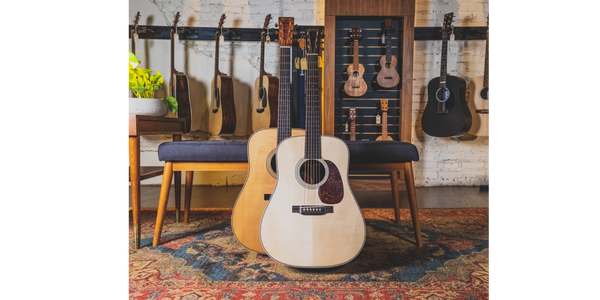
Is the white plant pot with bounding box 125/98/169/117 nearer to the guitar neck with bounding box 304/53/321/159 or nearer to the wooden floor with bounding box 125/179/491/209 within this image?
the wooden floor with bounding box 125/179/491/209

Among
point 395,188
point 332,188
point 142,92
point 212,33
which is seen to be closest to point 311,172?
point 332,188

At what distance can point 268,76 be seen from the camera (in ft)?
8.98

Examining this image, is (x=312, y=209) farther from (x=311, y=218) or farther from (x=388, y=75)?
(x=388, y=75)

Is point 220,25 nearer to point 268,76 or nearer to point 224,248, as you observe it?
point 268,76

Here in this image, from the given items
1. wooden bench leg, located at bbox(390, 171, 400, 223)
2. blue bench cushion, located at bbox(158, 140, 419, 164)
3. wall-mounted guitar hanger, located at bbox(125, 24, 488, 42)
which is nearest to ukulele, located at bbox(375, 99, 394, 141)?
wall-mounted guitar hanger, located at bbox(125, 24, 488, 42)

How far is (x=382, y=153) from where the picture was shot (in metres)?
1.33

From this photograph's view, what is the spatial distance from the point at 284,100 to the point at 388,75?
1.76 metres

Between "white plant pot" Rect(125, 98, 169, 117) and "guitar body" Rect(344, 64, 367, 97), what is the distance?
1.67 metres

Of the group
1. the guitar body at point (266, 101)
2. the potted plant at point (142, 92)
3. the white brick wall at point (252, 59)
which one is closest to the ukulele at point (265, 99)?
the guitar body at point (266, 101)

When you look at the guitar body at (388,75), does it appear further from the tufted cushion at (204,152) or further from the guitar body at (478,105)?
the tufted cushion at (204,152)

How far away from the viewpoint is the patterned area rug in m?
0.99

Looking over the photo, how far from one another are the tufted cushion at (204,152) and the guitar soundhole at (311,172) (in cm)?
36

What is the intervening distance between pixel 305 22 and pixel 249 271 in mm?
2543
